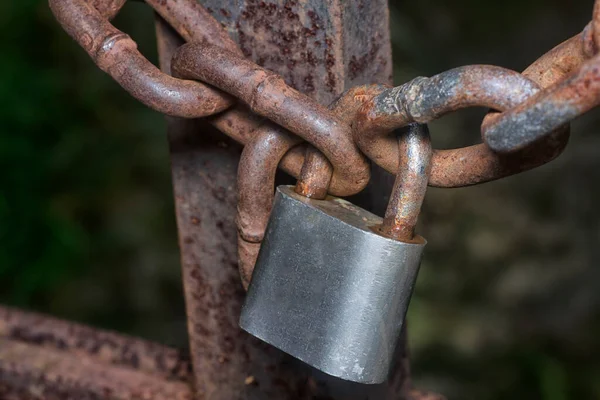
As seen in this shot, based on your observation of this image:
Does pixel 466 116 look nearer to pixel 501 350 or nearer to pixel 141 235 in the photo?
pixel 501 350

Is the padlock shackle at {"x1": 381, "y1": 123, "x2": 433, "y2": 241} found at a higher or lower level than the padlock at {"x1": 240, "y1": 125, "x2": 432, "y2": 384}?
higher

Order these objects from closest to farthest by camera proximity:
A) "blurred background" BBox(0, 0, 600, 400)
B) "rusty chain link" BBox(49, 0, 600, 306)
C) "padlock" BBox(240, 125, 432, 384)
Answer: "rusty chain link" BBox(49, 0, 600, 306), "padlock" BBox(240, 125, 432, 384), "blurred background" BBox(0, 0, 600, 400)

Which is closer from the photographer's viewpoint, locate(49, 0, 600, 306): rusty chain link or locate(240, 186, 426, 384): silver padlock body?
locate(49, 0, 600, 306): rusty chain link

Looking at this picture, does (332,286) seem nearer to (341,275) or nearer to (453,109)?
(341,275)

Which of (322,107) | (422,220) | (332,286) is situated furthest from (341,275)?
(422,220)

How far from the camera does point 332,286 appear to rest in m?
0.65

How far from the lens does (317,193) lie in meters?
0.68

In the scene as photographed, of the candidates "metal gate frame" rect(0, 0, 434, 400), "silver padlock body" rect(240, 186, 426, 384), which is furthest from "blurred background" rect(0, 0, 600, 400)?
"silver padlock body" rect(240, 186, 426, 384)

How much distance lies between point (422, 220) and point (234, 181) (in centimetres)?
155

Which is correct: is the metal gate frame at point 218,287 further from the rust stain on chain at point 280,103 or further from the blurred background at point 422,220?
the blurred background at point 422,220

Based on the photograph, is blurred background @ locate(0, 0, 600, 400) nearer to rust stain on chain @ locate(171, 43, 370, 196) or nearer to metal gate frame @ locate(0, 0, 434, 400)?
metal gate frame @ locate(0, 0, 434, 400)

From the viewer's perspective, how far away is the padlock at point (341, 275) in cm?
63

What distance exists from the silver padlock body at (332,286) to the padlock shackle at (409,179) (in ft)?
0.06

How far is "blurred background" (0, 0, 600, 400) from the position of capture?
7.29 ft
